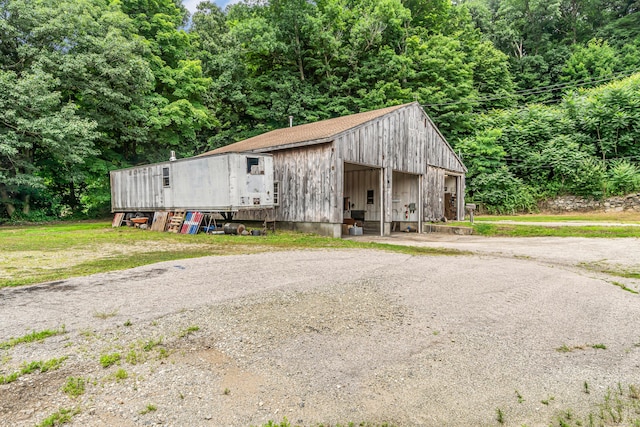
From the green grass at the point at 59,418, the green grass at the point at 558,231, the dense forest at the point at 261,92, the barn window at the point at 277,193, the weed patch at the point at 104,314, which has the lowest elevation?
the green grass at the point at 59,418

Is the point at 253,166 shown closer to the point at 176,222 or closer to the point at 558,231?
the point at 176,222

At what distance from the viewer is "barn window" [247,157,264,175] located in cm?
1377

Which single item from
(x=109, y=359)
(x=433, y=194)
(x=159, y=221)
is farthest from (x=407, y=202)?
(x=109, y=359)

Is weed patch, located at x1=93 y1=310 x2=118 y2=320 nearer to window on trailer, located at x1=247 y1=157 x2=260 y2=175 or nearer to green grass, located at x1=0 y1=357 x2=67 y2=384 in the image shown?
green grass, located at x1=0 y1=357 x2=67 y2=384

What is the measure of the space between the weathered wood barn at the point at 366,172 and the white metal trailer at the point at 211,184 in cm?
116

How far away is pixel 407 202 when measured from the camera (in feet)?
59.8

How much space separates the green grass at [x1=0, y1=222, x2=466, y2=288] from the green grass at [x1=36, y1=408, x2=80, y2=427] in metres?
4.73

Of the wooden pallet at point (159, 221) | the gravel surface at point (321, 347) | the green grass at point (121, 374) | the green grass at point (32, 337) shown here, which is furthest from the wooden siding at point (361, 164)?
the green grass at point (121, 374)

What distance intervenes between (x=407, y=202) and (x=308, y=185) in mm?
6692

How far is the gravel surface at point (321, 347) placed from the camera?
2545mm

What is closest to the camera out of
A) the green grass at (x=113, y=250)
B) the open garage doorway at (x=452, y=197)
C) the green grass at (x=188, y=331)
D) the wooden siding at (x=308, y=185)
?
the green grass at (x=188, y=331)

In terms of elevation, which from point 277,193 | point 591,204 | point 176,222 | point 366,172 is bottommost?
point 176,222

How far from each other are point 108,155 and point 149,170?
312 inches

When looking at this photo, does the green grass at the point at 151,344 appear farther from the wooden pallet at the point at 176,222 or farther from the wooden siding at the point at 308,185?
→ the wooden pallet at the point at 176,222
